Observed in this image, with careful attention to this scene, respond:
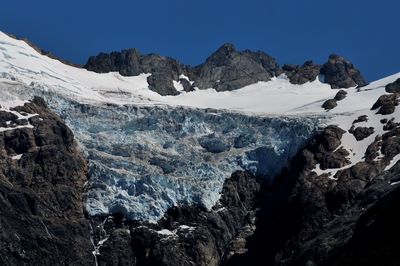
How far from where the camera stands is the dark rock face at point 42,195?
11538cm

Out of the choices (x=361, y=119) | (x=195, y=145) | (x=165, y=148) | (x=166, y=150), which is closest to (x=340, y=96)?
(x=361, y=119)

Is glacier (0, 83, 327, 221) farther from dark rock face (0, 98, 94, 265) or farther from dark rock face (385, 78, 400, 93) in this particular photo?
dark rock face (385, 78, 400, 93)

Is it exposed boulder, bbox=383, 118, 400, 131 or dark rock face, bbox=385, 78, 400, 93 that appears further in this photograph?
dark rock face, bbox=385, 78, 400, 93

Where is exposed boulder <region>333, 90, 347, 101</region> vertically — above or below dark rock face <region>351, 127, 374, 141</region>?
above

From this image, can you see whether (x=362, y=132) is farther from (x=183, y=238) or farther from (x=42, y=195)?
(x=42, y=195)

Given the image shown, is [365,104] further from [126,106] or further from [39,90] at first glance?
[39,90]

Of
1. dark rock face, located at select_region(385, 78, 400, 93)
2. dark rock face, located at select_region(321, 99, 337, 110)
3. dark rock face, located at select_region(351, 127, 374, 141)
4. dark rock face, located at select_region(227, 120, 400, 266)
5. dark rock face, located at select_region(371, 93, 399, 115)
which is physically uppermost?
dark rock face, located at select_region(385, 78, 400, 93)

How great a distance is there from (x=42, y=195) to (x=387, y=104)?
170 ft

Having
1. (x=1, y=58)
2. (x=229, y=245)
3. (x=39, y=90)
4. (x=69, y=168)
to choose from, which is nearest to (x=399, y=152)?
(x=229, y=245)

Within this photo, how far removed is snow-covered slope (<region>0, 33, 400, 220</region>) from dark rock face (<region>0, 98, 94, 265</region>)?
2983 mm

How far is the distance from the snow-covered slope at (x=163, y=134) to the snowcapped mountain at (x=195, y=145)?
6.8 inches

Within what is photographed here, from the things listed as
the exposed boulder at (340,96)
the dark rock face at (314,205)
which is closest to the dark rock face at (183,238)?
the dark rock face at (314,205)

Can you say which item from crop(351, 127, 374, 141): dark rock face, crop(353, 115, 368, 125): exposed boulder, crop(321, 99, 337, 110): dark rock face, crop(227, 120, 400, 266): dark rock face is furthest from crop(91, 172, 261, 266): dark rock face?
crop(321, 99, 337, 110): dark rock face

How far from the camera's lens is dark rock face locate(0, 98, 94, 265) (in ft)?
379
